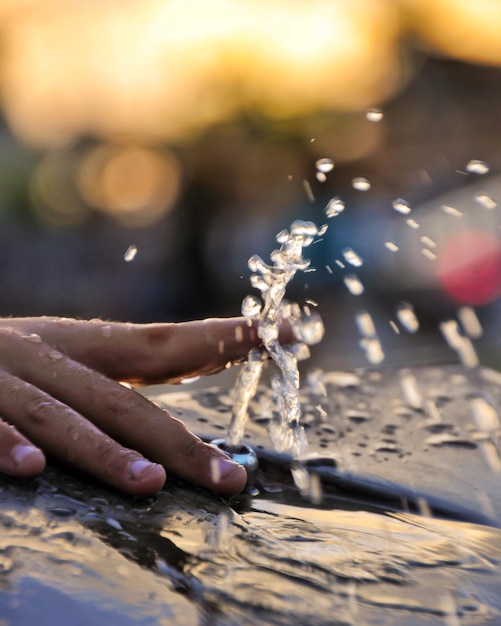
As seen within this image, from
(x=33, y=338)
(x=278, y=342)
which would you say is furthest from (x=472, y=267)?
(x=33, y=338)

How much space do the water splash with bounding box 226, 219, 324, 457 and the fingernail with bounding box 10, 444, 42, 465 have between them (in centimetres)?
50

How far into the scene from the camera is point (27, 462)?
4.56 feet

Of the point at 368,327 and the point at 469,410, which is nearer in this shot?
the point at 469,410

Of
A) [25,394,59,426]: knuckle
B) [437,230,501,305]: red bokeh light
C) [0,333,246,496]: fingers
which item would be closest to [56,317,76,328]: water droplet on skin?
[0,333,246,496]: fingers

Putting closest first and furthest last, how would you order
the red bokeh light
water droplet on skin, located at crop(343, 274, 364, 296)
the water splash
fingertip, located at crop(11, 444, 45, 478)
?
fingertip, located at crop(11, 444, 45, 478), the water splash, the red bokeh light, water droplet on skin, located at crop(343, 274, 364, 296)

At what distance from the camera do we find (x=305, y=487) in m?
1.69

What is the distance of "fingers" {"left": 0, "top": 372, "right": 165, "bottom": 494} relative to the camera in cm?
139

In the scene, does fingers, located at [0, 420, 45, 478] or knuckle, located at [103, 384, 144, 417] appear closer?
fingers, located at [0, 420, 45, 478]

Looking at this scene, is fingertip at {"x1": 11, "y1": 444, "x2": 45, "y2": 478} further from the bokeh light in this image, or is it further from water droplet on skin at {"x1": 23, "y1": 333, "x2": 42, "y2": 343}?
the bokeh light

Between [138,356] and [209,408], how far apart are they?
0.55m

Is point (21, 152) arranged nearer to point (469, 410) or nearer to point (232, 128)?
point (232, 128)

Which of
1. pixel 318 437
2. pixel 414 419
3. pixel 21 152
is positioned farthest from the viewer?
pixel 21 152

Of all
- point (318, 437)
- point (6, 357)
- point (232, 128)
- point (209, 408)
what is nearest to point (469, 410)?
point (318, 437)

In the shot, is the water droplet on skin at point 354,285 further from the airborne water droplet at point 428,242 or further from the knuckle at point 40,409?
the knuckle at point 40,409
